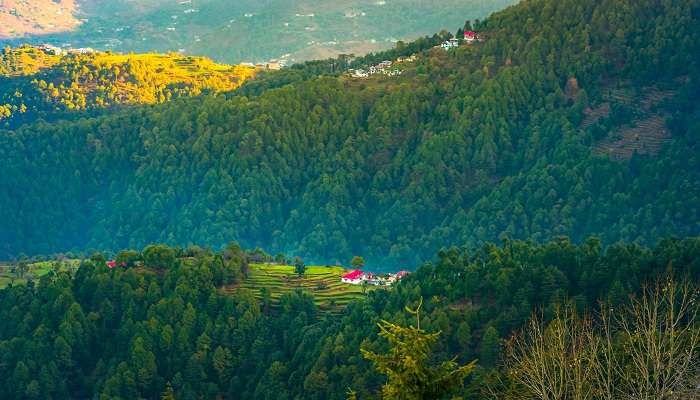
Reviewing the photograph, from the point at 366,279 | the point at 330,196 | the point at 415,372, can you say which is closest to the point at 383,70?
the point at 330,196

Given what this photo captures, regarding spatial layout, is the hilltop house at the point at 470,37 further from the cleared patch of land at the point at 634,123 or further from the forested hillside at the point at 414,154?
the cleared patch of land at the point at 634,123

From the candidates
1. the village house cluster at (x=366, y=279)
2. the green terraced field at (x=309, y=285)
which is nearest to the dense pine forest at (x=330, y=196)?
the green terraced field at (x=309, y=285)

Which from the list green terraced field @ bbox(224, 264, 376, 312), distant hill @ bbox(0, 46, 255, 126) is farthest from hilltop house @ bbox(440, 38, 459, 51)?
green terraced field @ bbox(224, 264, 376, 312)

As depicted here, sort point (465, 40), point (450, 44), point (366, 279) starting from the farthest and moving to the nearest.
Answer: point (465, 40) < point (450, 44) < point (366, 279)

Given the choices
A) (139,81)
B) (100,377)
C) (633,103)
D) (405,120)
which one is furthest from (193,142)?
(100,377)

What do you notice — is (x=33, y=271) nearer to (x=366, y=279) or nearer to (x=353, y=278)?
(x=353, y=278)

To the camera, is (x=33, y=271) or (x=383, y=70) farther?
(x=383, y=70)

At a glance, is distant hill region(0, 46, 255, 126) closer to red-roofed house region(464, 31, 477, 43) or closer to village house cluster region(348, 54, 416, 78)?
village house cluster region(348, 54, 416, 78)
